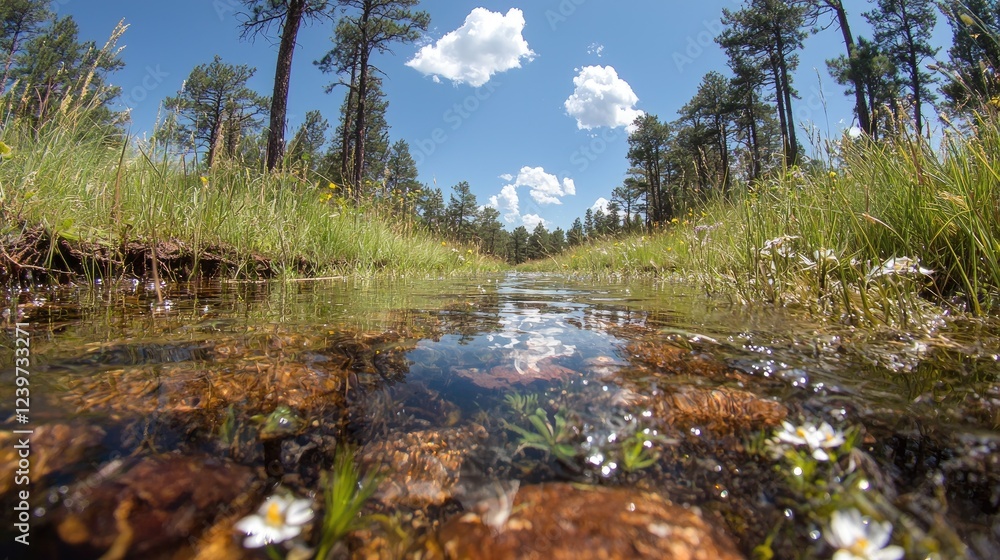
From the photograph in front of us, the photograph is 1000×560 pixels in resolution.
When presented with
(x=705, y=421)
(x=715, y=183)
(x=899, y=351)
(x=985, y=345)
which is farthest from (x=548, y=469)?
(x=715, y=183)

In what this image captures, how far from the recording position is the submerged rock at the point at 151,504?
20.4 inches

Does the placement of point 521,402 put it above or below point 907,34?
below

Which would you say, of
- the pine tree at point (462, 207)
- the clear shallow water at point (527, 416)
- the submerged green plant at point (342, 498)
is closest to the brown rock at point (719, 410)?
the clear shallow water at point (527, 416)

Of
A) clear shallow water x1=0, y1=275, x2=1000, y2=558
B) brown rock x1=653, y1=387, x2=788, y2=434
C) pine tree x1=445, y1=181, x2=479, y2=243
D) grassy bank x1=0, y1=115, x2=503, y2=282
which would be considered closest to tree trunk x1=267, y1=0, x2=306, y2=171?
grassy bank x1=0, y1=115, x2=503, y2=282

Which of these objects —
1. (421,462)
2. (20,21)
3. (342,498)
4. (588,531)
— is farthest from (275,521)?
(20,21)

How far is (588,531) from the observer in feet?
1.86

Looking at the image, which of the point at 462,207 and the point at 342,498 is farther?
the point at 462,207

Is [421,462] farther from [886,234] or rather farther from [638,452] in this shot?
[886,234]

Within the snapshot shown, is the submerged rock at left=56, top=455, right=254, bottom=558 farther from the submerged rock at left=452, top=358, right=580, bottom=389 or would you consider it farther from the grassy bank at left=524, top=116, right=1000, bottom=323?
the grassy bank at left=524, top=116, right=1000, bottom=323

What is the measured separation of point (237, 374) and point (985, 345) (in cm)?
227

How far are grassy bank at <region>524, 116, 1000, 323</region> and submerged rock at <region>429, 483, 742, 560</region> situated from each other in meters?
1.57

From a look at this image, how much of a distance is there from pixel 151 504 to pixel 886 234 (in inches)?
127

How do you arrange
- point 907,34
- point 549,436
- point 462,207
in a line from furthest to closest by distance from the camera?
point 462,207 → point 907,34 → point 549,436

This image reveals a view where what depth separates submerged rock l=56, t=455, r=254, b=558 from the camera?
0.52m
